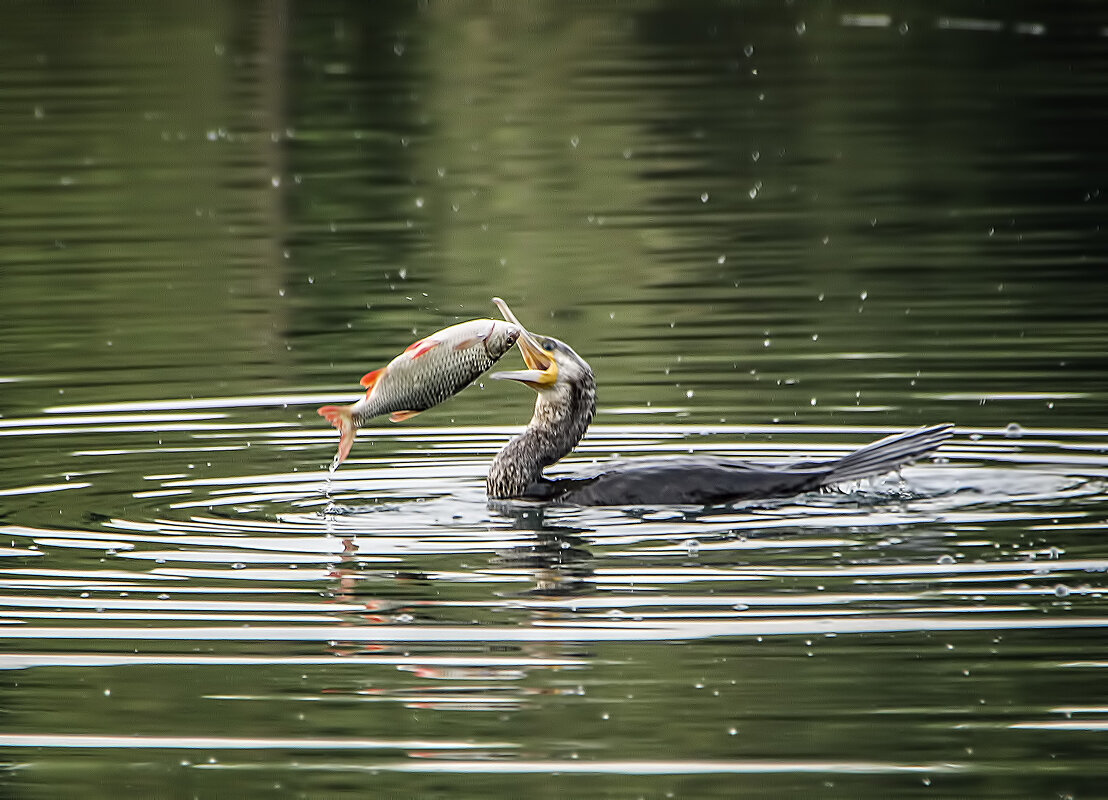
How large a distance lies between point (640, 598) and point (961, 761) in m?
1.89

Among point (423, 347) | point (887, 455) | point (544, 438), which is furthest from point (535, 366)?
point (887, 455)

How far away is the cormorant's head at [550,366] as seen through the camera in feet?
32.9

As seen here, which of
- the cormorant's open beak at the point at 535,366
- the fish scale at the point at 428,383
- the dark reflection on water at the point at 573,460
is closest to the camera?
the dark reflection on water at the point at 573,460

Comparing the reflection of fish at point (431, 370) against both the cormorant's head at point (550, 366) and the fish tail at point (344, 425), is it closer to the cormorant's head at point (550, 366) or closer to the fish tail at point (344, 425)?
the fish tail at point (344, 425)

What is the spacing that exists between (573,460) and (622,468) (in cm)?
126

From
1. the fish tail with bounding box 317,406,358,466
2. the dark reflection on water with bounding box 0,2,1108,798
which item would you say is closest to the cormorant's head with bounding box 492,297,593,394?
the dark reflection on water with bounding box 0,2,1108,798

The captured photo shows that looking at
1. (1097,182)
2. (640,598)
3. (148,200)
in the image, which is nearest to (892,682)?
(640,598)

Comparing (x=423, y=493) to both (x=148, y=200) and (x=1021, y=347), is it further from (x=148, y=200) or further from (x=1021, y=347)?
(x=148, y=200)

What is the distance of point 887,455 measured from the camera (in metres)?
9.62

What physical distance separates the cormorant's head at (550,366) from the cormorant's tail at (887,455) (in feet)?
3.94

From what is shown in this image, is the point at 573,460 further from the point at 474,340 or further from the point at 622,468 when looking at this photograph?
the point at 474,340

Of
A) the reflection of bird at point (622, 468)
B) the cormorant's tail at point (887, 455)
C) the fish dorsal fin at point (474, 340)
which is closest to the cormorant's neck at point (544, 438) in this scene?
the reflection of bird at point (622, 468)

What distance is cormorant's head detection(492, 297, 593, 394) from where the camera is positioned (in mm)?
10039

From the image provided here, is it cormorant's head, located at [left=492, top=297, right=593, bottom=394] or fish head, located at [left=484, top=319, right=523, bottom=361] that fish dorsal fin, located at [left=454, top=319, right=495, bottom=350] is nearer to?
fish head, located at [left=484, top=319, right=523, bottom=361]
